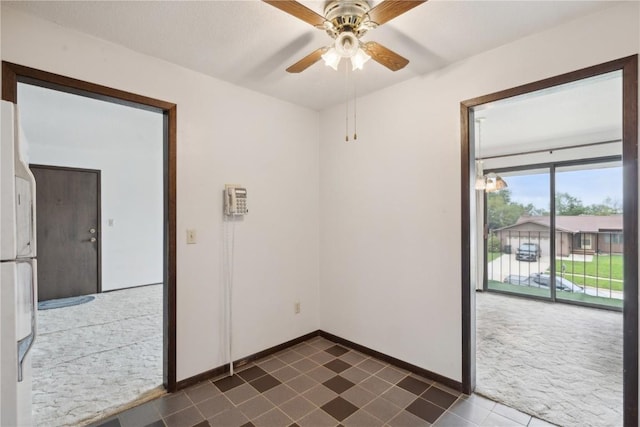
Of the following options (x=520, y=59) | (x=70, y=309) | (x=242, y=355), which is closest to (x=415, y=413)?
(x=242, y=355)

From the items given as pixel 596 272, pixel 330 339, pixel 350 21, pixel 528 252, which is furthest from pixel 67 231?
pixel 596 272

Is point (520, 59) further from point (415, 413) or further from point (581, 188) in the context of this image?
point (581, 188)

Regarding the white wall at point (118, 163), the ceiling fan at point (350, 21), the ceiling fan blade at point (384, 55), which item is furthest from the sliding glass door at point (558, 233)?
the white wall at point (118, 163)

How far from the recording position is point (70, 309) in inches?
169

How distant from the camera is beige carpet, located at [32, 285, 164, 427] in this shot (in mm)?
2125

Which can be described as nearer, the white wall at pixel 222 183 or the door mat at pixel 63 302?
the white wall at pixel 222 183

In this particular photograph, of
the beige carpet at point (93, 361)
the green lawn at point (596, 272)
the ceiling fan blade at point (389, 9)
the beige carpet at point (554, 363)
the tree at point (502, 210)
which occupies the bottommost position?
the beige carpet at point (554, 363)

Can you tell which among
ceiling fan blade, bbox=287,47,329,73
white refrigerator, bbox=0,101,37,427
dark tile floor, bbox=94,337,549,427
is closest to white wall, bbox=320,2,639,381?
dark tile floor, bbox=94,337,549,427

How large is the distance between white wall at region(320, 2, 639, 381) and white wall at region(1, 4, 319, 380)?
1.08ft

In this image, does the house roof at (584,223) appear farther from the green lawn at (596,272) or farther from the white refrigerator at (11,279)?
the white refrigerator at (11,279)

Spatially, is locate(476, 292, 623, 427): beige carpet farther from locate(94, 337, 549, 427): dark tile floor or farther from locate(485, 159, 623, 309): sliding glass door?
locate(485, 159, 623, 309): sliding glass door

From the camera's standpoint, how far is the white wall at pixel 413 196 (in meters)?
1.95

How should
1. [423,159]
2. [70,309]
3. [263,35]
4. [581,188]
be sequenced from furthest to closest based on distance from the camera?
[581,188]
[70,309]
[423,159]
[263,35]

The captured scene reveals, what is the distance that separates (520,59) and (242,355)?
10.2ft
